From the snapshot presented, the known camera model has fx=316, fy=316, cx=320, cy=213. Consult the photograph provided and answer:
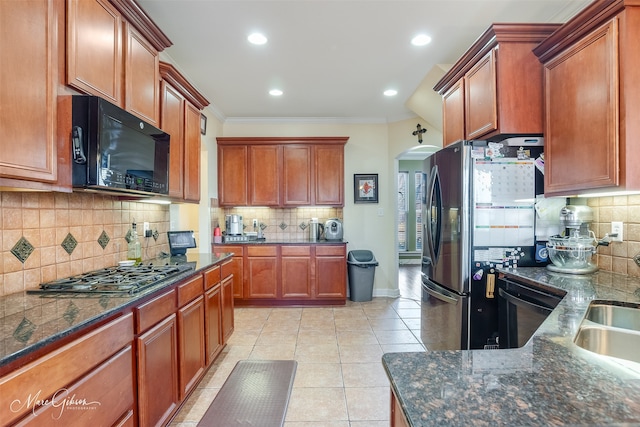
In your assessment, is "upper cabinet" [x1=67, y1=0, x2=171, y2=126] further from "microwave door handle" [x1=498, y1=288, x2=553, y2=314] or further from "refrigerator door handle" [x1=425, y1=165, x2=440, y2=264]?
"microwave door handle" [x1=498, y1=288, x2=553, y2=314]

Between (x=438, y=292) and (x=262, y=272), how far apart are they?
99.0 inches

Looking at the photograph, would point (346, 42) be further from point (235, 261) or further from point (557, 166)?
point (235, 261)

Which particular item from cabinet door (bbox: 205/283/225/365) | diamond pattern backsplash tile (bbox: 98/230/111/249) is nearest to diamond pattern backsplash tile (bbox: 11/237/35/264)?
diamond pattern backsplash tile (bbox: 98/230/111/249)

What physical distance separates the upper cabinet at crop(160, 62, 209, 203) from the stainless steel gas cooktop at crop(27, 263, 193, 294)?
28.3 inches

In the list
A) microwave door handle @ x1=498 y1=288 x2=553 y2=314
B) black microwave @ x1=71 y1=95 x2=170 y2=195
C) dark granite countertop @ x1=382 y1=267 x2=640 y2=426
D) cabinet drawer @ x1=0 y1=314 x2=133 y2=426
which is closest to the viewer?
dark granite countertop @ x1=382 y1=267 x2=640 y2=426

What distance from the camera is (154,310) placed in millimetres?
1670

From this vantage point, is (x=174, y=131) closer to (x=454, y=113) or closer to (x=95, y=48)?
(x=95, y=48)

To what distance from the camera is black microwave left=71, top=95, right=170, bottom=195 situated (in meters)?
1.51

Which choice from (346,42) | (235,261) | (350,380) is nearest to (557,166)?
(346,42)

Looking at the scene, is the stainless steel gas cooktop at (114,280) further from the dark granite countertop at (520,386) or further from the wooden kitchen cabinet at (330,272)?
the wooden kitchen cabinet at (330,272)

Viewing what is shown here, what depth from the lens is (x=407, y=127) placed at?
475 centimetres

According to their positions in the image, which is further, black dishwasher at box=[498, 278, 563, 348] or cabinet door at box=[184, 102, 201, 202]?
cabinet door at box=[184, 102, 201, 202]

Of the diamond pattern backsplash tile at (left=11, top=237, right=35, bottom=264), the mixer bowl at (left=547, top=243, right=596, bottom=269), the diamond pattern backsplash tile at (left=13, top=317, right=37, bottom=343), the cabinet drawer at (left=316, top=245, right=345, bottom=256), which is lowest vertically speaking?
the cabinet drawer at (left=316, top=245, right=345, bottom=256)

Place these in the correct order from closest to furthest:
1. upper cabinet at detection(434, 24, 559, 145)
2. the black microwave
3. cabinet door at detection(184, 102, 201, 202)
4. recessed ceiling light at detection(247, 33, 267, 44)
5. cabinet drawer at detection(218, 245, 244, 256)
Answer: the black microwave → upper cabinet at detection(434, 24, 559, 145) → recessed ceiling light at detection(247, 33, 267, 44) → cabinet door at detection(184, 102, 201, 202) → cabinet drawer at detection(218, 245, 244, 256)
